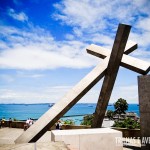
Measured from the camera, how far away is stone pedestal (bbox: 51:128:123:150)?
562 centimetres

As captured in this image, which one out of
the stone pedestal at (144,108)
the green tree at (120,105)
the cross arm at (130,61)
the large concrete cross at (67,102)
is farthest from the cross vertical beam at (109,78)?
the green tree at (120,105)

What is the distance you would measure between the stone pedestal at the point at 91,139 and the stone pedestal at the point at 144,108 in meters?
1.36

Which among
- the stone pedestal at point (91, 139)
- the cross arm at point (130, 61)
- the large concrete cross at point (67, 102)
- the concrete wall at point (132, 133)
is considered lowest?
the concrete wall at point (132, 133)

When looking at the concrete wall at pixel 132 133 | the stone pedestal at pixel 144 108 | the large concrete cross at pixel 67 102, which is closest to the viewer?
the large concrete cross at pixel 67 102

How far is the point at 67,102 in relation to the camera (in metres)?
7.18

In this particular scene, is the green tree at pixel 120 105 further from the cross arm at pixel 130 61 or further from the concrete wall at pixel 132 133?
the cross arm at pixel 130 61

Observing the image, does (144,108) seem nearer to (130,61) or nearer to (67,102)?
(130,61)

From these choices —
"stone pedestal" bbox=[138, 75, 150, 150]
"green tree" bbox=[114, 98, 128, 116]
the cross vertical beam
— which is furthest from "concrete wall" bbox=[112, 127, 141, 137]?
"green tree" bbox=[114, 98, 128, 116]

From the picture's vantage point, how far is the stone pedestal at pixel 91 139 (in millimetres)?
5621

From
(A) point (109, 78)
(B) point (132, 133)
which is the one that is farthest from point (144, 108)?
(B) point (132, 133)

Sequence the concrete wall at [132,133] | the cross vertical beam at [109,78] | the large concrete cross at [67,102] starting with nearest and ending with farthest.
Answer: the large concrete cross at [67,102] < the cross vertical beam at [109,78] < the concrete wall at [132,133]

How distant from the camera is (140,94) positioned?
7.30 metres

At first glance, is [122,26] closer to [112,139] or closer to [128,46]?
[128,46]

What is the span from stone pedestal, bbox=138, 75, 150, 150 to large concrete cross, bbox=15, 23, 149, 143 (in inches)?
23.1
